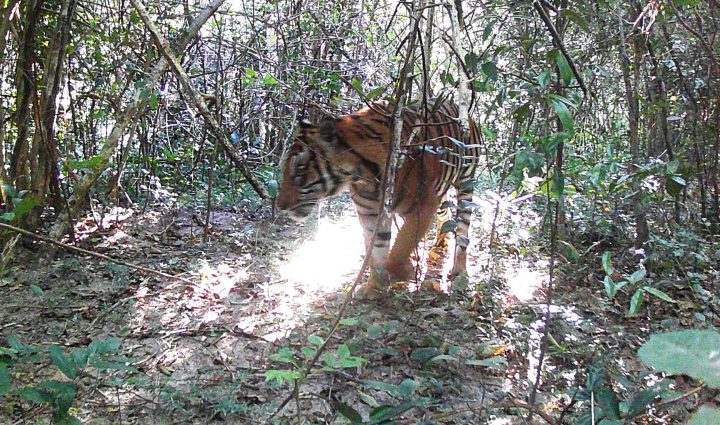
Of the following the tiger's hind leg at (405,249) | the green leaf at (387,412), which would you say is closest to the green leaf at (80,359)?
the green leaf at (387,412)

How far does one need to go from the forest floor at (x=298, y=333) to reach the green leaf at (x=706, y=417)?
114 centimetres

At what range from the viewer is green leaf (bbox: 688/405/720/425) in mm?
615

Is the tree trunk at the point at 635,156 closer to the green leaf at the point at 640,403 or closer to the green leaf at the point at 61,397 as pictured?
the green leaf at the point at 640,403

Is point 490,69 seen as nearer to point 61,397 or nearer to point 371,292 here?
point 371,292

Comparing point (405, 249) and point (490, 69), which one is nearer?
point (490, 69)

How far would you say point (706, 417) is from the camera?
0.62 metres

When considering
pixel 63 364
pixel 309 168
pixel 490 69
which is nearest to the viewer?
pixel 63 364

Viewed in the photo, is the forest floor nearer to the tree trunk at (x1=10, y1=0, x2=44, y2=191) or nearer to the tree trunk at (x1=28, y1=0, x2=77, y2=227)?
the tree trunk at (x1=28, y1=0, x2=77, y2=227)

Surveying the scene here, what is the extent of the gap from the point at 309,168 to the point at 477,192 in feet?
12.0

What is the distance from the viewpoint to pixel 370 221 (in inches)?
161

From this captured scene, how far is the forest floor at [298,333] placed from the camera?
2416mm

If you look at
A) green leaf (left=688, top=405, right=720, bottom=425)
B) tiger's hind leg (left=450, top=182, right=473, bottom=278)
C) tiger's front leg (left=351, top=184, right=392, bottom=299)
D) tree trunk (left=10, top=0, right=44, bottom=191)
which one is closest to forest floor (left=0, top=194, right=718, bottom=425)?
tiger's front leg (left=351, top=184, right=392, bottom=299)

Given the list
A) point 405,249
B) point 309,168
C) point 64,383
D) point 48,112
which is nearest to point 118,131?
point 48,112

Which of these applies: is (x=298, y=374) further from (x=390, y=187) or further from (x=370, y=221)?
(x=370, y=221)
